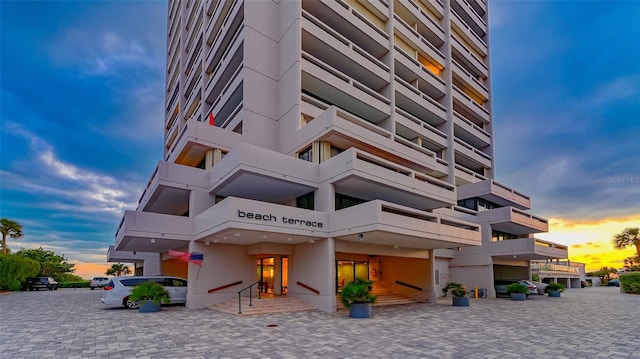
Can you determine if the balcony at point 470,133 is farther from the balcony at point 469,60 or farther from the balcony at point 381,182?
the balcony at point 381,182

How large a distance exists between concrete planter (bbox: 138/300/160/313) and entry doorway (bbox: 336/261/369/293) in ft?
35.0

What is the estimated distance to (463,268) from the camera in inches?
1228

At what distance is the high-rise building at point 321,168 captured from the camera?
18.2 meters

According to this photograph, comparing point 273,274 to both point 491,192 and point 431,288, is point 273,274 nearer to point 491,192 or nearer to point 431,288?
point 431,288

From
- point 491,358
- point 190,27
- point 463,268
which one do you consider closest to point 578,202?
point 463,268

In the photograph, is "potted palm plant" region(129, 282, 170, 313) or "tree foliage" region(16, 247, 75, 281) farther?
"tree foliage" region(16, 247, 75, 281)

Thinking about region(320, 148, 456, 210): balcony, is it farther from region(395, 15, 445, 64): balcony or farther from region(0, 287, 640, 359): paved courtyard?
region(395, 15, 445, 64): balcony

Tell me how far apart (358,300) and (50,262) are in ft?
185

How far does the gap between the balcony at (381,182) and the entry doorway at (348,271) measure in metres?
4.89

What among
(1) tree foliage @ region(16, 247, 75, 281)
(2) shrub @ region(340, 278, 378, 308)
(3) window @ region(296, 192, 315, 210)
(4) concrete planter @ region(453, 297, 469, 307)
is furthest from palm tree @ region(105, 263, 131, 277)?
(4) concrete planter @ region(453, 297, 469, 307)

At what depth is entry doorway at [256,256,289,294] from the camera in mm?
21031

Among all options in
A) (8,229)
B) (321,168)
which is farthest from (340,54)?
(8,229)

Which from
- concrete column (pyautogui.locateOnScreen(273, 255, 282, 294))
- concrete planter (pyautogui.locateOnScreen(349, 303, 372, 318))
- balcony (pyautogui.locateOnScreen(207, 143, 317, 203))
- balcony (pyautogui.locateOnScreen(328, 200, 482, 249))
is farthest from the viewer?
concrete column (pyautogui.locateOnScreen(273, 255, 282, 294))

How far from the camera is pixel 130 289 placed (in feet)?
60.8
